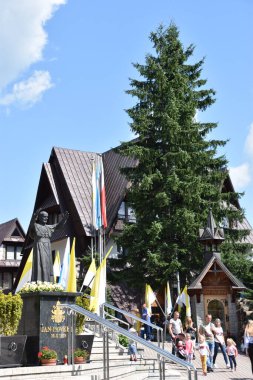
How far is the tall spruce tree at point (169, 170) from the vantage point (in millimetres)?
25250

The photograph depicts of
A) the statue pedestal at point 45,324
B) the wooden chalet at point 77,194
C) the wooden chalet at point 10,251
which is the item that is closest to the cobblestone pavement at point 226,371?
the statue pedestal at point 45,324

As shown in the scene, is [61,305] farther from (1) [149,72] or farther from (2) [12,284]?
(2) [12,284]

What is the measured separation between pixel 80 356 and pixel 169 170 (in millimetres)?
15340

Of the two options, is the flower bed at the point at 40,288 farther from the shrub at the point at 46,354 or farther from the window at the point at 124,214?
the window at the point at 124,214

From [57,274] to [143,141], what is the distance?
7972 millimetres

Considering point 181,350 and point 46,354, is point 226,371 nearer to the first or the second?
point 181,350

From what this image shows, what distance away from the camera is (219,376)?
1418 centimetres

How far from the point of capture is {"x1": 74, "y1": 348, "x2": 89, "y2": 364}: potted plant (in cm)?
1197

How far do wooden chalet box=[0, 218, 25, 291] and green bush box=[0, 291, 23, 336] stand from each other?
30794 mm

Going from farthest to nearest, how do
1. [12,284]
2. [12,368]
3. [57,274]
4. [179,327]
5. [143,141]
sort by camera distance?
[12,284], [143,141], [57,274], [179,327], [12,368]

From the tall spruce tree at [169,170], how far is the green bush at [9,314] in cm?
1304

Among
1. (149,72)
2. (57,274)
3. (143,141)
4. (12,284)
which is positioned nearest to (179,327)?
(57,274)

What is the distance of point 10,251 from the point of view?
43.8 metres

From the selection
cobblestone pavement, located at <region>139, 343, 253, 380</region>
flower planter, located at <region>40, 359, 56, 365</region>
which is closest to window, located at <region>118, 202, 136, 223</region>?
cobblestone pavement, located at <region>139, 343, 253, 380</region>
